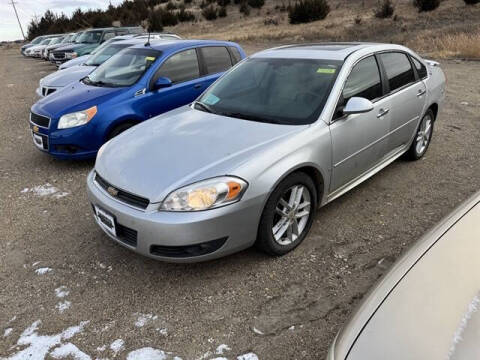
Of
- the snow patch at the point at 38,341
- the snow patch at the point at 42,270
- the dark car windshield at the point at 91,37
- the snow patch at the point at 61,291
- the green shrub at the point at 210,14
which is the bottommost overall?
the snow patch at the point at 38,341

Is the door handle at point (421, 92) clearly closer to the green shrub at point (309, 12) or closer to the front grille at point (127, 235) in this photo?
the front grille at point (127, 235)

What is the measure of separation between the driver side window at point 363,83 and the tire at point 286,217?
0.71 m

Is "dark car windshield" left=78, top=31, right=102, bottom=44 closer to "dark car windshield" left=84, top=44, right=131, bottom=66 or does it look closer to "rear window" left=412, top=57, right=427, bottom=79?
"dark car windshield" left=84, top=44, right=131, bottom=66

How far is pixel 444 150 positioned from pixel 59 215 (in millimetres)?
4821

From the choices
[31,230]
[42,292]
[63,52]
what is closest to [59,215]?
[31,230]

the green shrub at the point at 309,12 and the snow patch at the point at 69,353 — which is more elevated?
the green shrub at the point at 309,12

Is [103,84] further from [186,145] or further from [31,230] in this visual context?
[186,145]

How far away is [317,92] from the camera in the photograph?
335 centimetres

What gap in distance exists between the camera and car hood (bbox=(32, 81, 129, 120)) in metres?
4.97

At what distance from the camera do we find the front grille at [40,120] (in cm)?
496

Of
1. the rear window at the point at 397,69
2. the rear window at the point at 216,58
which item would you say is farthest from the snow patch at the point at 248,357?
the rear window at the point at 216,58

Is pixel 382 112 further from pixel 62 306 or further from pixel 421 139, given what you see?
pixel 62 306

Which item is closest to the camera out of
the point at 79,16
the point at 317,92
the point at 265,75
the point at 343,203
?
the point at 317,92

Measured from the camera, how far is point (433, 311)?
1481 millimetres
